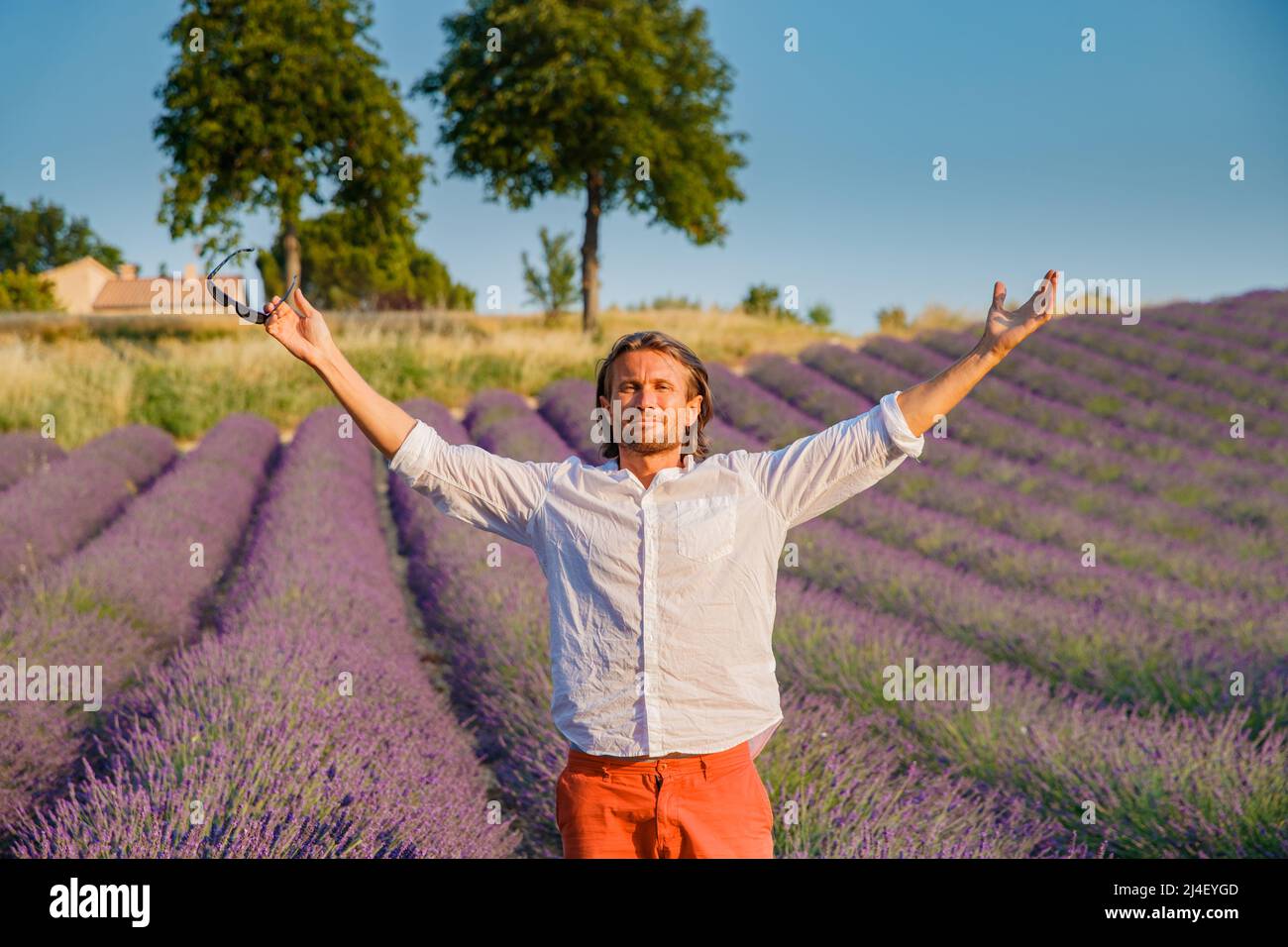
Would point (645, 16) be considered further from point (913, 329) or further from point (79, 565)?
point (79, 565)

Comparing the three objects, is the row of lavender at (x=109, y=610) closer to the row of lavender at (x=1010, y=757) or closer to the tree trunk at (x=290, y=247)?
the row of lavender at (x=1010, y=757)

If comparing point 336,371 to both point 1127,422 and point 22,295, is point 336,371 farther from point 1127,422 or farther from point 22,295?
point 22,295

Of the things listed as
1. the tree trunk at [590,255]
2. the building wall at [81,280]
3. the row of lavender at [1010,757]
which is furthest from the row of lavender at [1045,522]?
the building wall at [81,280]

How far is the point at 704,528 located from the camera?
1426 millimetres

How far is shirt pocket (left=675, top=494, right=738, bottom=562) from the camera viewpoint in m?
1.42

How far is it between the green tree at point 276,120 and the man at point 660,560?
2026 cm

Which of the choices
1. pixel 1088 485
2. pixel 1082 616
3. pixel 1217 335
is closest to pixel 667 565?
pixel 1082 616

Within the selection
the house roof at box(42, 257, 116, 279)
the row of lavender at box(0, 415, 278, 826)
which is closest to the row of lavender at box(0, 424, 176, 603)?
the row of lavender at box(0, 415, 278, 826)

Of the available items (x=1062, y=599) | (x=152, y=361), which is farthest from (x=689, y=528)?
(x=152, y=361)

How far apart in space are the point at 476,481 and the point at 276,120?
71.8 ft

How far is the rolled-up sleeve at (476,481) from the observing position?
1513 millimetres

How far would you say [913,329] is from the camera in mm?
22453

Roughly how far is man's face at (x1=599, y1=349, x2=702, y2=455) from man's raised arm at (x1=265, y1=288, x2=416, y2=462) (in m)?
0.33

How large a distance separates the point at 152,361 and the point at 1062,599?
50.9 feet
